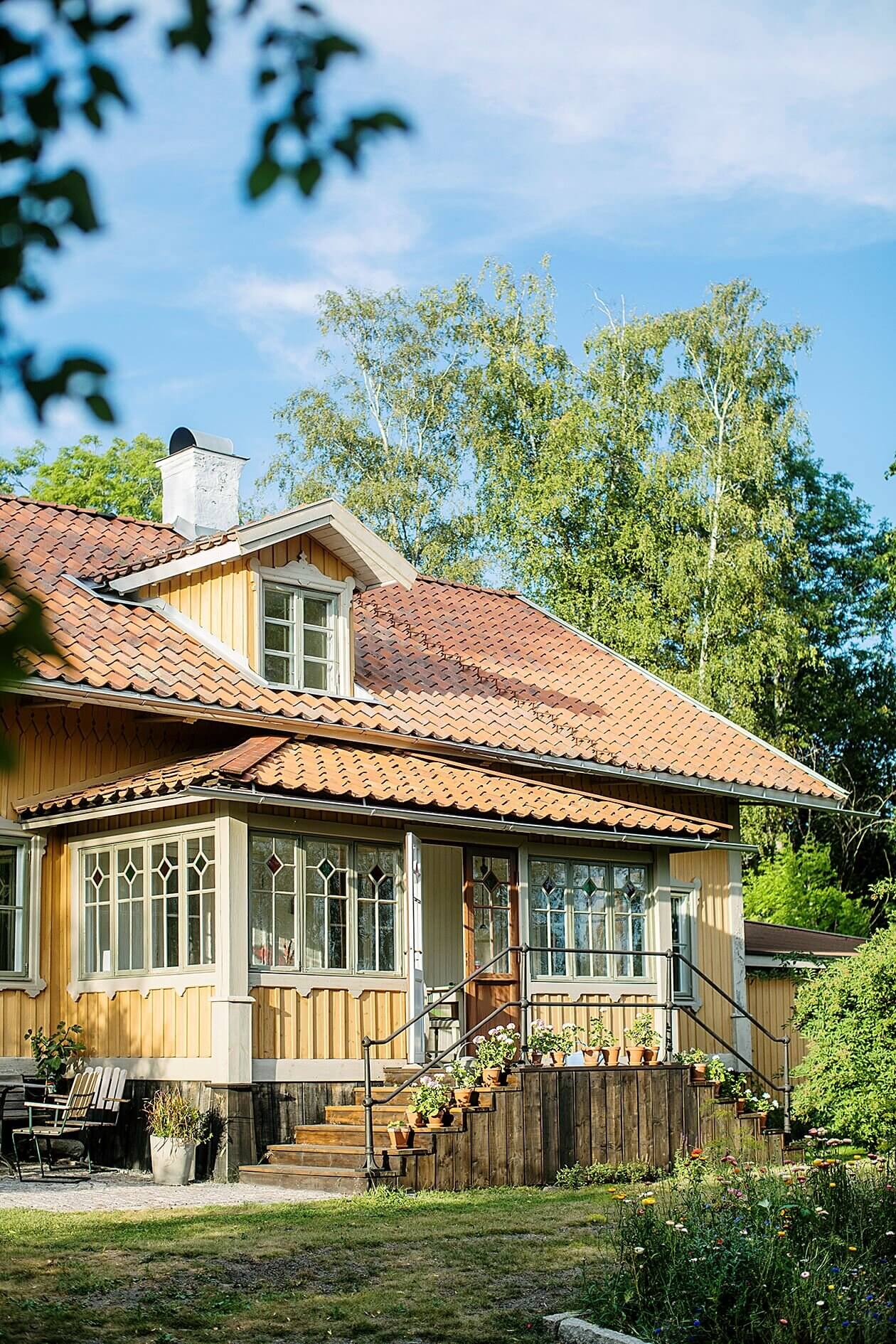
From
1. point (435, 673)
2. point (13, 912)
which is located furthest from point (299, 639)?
point (13, 912)

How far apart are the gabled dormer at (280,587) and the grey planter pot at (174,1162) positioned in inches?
203

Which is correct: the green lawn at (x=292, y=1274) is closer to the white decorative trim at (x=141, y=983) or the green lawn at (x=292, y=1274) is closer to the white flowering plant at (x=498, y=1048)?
the white flowering plant at (x=498, y=1048)

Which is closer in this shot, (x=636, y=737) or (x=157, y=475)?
(x=636, y=737)

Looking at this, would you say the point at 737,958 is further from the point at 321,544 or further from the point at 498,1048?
the point at 321,544

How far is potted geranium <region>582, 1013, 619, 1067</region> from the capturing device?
1534 centimetres

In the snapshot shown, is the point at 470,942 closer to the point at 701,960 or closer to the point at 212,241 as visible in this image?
the point at 701,960

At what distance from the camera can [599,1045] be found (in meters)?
15.9

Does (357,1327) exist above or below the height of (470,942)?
below

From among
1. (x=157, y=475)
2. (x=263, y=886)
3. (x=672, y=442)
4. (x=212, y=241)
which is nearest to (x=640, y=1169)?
(x=263, y=886)

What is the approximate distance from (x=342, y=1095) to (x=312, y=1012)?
82 centimetres

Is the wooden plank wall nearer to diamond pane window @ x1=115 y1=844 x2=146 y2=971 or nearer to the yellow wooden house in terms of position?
the yellow wooden house

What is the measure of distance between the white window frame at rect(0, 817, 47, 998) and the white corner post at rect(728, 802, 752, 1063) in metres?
8.63

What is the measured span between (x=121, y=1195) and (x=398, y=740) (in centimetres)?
618

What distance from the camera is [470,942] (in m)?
16.3
